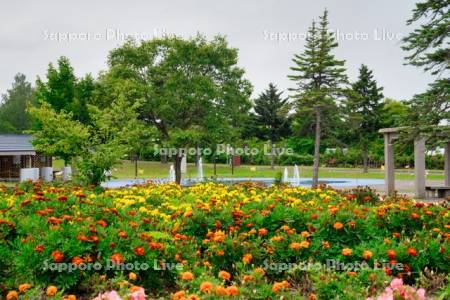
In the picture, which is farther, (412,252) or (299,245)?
(299,245)

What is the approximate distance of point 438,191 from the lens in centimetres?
1912

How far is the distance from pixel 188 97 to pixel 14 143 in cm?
1258

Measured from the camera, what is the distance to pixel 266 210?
21.2ft

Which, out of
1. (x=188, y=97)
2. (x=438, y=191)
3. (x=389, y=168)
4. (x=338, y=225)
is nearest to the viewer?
(x=338, y=225)

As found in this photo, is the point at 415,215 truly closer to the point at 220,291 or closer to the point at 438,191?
the point at 220,291

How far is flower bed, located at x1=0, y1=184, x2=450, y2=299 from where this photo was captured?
13.8ft

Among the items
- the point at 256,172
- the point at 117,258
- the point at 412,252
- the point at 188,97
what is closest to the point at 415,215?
the point at 412,252

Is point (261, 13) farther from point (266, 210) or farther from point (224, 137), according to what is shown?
point (266, 210)

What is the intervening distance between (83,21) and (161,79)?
8.39 metres

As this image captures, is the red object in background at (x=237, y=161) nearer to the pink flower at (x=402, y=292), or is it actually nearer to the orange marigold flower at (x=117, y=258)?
the orange marigold flower at (x=117, y=258)

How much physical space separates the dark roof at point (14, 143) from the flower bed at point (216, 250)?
22.5 meters

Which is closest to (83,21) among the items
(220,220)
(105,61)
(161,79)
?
(161,79)

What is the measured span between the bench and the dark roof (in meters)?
19.9

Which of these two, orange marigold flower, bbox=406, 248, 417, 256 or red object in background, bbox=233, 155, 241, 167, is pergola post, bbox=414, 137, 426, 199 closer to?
orange marigold flower, bbox=406, 248, 417, 256
